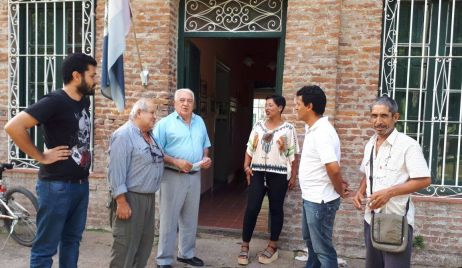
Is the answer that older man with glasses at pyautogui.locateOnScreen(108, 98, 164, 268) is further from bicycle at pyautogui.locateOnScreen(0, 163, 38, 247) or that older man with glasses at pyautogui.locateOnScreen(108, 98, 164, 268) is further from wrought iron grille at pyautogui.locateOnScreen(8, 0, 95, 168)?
wrought iron grille at pyautogui.locateOnScreen(8, 0, 95, 168)

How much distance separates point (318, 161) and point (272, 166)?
107 cm

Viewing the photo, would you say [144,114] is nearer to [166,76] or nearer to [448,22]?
[166,76]

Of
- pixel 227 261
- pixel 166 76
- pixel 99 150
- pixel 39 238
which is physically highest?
pixel 166 76

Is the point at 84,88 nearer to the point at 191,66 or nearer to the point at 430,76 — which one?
the point at 191,66

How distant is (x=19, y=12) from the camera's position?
18.3 feet

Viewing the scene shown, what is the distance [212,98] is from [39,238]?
17.7 feet

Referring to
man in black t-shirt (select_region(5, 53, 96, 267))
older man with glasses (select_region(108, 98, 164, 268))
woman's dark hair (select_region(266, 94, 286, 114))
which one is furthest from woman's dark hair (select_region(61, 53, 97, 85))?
woman's dark hair (select_region(266, 94, 286, 114))

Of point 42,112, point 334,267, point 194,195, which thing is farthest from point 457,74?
point 42,112

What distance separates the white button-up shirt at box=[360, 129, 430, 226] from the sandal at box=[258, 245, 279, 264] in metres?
2.00

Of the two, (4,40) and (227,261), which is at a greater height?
(4,40)

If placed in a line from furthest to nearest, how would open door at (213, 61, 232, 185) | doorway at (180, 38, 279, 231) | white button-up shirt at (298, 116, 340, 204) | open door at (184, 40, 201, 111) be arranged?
open door at (213, 61, 232, 185)
doorway at (180, 38, 279, 231)
open door at (184, 40, 201, 111)
white button-up shirt at (298, 116, 340, 204)

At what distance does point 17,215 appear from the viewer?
16.5 ft

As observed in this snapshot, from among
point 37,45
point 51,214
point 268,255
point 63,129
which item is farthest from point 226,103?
point 51,214

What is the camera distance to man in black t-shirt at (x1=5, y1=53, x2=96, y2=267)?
9.91ft
